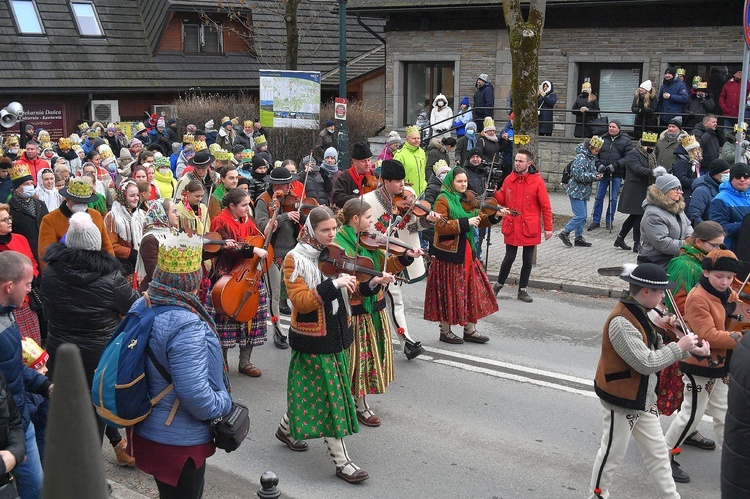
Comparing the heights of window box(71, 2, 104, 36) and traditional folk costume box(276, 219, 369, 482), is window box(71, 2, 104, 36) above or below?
above

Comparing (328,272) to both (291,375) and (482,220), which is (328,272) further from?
(482,220)

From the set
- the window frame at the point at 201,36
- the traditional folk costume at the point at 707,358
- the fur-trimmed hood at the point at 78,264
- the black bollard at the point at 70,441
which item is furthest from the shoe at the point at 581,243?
the window frame at the point at 201,36

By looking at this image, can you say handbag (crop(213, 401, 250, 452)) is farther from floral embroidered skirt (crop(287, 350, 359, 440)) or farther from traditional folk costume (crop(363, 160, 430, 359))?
traditional folk costume (crop(363, 160, 430, 359))

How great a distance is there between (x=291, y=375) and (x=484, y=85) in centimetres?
1701

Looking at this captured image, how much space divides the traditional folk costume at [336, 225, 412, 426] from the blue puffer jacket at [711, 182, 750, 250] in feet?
15.2

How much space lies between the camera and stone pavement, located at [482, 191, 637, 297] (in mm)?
12266

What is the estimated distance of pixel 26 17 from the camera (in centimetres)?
2905

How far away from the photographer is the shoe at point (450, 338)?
959 centimetres

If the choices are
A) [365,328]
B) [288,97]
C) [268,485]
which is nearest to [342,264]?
[365,328]

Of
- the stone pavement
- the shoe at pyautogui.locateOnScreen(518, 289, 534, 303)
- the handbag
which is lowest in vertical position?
the shoe at pyautogui.locateOnScreen(518, 289, 534, 303)

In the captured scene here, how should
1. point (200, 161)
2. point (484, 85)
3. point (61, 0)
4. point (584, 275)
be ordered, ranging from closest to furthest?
point (200, 161) → point (584, 275) → point (484, 85) → point (61, 0)

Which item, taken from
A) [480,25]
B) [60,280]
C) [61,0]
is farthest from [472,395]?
[61,0]

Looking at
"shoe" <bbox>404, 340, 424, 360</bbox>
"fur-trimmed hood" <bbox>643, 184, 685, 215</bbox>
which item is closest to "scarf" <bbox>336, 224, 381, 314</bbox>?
"shoe" <bbox>404, 340, 424, 360</bbox>

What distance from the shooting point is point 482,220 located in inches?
390
